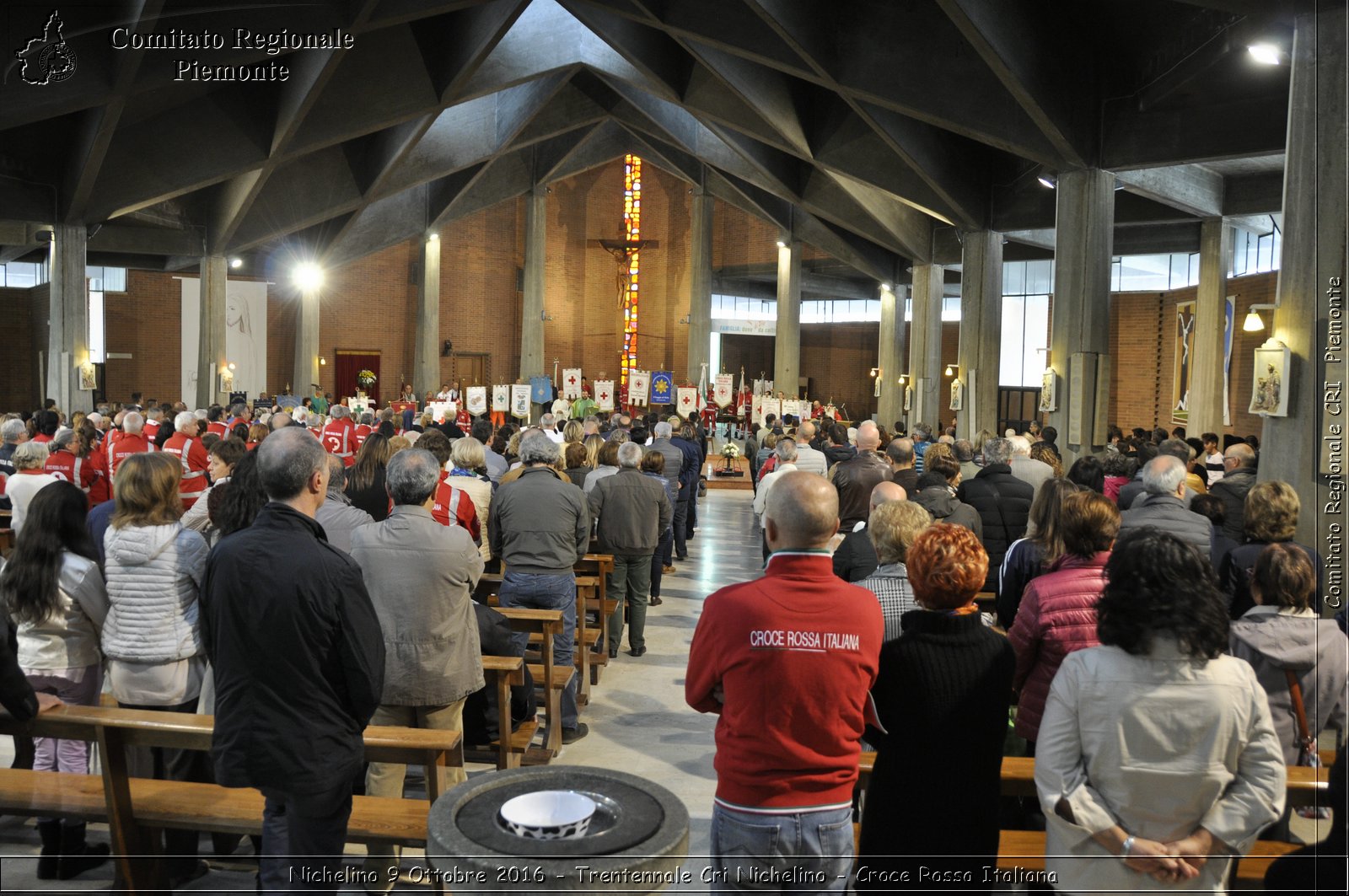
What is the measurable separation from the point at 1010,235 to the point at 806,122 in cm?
453

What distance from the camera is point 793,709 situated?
102 inches

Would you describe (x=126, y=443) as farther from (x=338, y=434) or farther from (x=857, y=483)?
(x=857, y=483)

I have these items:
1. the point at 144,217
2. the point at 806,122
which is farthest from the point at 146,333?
the point at 806,122

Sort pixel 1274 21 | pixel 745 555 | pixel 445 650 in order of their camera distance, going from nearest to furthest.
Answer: pixel 445 650
pixel 1274 21
pixel 745 555

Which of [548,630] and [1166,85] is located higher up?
A: [1166,85]

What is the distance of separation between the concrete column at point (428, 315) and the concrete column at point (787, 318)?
9.34 metres

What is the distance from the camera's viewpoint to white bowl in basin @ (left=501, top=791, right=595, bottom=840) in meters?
2.38

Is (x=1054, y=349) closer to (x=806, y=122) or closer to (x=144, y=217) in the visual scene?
(x=806, y=122)

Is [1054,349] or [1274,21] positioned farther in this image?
[1054,349]

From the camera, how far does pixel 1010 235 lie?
19.1m

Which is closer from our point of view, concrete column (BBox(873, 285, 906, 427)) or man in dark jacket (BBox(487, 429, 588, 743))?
man in dark jacket (BBox(487, 429, 588, 743))

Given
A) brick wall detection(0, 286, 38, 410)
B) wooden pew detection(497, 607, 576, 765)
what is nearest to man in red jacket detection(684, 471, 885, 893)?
wooden pew detection(497, 607, 576, 765)

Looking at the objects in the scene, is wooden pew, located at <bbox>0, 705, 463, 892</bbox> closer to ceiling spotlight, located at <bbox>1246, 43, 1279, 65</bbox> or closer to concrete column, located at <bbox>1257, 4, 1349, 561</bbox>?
concrete column, located at <bbox>1257, 4, 1349, 561</bbox>

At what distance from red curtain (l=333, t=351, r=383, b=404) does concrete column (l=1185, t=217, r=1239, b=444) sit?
66.4 feet
